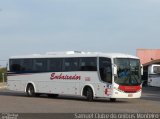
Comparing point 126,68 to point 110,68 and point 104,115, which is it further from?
point 104,115

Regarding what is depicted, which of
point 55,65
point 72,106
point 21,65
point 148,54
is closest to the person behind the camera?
point 72,106

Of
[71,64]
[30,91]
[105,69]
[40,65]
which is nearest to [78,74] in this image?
[71,64]

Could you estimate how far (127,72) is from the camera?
28.8m

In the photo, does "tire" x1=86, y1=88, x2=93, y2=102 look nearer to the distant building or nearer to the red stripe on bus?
the red stripe on bus

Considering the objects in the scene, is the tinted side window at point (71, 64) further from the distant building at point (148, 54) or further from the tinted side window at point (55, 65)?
the distant building at point (148, 54)

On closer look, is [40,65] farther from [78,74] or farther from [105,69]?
[105,69]

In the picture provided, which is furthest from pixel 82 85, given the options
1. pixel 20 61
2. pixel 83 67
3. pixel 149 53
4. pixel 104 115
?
pixel 149 53

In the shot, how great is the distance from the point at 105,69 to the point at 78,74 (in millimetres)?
2288

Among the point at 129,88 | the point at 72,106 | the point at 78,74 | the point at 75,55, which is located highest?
the point at 75,55

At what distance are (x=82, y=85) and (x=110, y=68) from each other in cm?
250

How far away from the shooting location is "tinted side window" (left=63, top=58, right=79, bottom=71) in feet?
101

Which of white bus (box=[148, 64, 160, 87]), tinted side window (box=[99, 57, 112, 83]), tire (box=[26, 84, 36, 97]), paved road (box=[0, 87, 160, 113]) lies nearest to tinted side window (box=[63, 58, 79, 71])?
tinted side window (box=[99, 57, 112, 83])

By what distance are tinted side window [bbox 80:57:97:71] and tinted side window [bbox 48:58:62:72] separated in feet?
6.69

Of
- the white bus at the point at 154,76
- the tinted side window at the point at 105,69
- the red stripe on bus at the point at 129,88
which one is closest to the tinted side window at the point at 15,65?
the tinted side window at the point at 105,69
